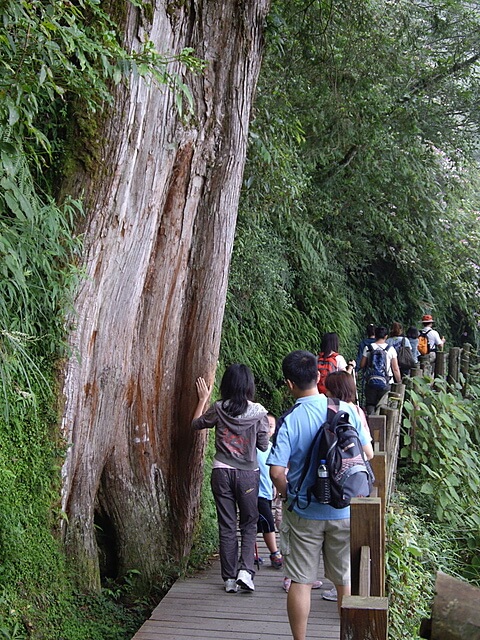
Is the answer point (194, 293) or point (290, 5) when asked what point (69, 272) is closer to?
point (194, 293)

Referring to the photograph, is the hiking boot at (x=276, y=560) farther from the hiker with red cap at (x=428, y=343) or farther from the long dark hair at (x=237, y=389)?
the hiker with red cap at (x=428, y=343)

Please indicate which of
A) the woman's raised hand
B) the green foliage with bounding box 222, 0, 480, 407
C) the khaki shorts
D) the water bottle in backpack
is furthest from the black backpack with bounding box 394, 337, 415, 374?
the water bottle in backpack

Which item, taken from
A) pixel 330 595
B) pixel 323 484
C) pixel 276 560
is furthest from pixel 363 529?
pixel 276 560

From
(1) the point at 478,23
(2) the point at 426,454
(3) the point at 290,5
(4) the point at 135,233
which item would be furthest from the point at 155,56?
(1) the point at 478,23

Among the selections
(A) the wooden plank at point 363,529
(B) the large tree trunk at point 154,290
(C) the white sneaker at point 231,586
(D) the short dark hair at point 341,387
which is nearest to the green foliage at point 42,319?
(B) the large tree trunk at point 154,290

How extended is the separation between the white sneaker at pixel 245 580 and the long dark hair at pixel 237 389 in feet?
3.67

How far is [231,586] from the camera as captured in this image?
5.34 metres

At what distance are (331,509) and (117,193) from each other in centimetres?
249

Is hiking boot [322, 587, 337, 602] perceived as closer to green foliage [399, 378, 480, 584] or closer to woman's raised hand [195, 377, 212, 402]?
woman's raised hand [195, 377, 212, 402]

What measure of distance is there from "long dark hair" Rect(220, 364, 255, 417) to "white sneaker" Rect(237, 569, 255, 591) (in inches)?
44.1

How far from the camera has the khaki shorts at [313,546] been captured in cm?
407

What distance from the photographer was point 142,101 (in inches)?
199

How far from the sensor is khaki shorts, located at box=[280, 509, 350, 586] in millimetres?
4074

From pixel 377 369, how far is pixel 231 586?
5.05m
